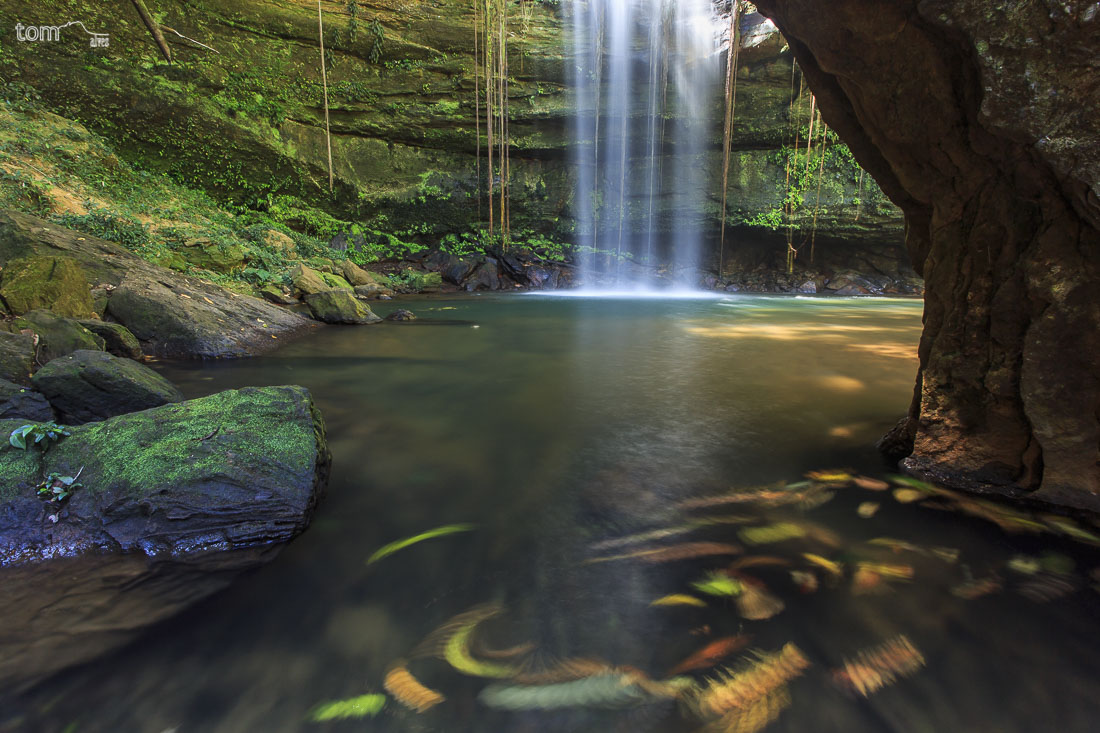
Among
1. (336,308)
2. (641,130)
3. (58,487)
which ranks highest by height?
→ (641,130)

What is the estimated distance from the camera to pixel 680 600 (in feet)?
6.23

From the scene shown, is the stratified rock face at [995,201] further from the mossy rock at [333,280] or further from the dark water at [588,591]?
the mossy rock at [333,280]

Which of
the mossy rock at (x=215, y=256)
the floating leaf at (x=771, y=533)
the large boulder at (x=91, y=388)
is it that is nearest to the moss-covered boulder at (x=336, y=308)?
the mossy rock at (x=215, y=256)

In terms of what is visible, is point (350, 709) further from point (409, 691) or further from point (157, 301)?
point (157, 301)

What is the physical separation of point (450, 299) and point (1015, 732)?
48.9 ft

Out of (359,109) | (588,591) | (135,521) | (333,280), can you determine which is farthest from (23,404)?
(359,109)

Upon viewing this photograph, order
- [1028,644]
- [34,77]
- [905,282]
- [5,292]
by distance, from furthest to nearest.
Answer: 1. [905,282]
2. [34,77]
3. [5,292]
4. [1028,644]

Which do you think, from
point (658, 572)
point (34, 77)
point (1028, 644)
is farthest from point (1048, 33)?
point (34, 77)

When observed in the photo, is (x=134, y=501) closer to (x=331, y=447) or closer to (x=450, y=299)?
(x=331, y=447)

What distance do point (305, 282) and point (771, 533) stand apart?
39.1 feet

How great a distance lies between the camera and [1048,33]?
1903mm

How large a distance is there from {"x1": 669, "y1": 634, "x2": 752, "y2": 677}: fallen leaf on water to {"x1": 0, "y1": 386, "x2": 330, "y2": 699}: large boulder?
5.83ft

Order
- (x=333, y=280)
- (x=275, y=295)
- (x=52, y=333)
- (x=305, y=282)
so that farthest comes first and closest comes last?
(x=333, y=280) < (x=305, y=282) < (x=275, y=295) < (x=52, y=333)

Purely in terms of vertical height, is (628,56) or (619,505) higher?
(628,56)
